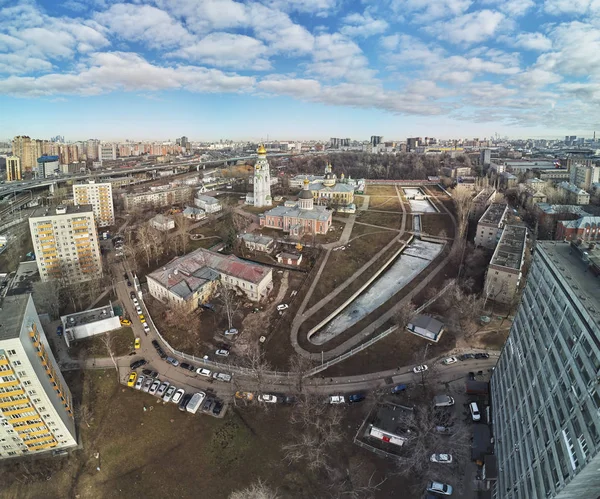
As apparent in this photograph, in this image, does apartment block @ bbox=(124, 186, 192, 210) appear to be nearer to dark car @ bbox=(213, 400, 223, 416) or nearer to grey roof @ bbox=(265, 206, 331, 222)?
grey roof @ bbox=(265, 206, 331, 222)

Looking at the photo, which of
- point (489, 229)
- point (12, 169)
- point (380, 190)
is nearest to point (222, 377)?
point (489, 229)

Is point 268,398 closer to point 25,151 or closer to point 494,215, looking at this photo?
point 494,215

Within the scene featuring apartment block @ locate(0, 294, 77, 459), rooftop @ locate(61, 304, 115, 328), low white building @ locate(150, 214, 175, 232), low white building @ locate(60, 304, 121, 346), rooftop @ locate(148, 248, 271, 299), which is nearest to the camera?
apartment block @ locate(0, 294, 77, 459)

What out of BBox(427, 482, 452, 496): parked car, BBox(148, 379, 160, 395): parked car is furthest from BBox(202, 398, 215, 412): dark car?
BBox(427, 482, 452, 496): parked car

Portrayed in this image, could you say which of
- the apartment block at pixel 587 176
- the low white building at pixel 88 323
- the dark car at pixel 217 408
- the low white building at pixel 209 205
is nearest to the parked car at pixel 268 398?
the dark car at pixel 217 408

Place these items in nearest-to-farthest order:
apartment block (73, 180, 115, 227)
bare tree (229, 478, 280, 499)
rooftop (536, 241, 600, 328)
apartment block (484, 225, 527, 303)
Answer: rooftop (536, 241, 600, 328)
bare tree (229, 478, 280, 499)
apartment block (484, 225, 527, 303)
apartment block (73, 180, 115, 227)

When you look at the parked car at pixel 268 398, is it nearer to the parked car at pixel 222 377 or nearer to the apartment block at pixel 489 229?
the parked car at pixel 222 377

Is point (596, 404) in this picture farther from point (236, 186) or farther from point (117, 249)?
point (236, 186)
